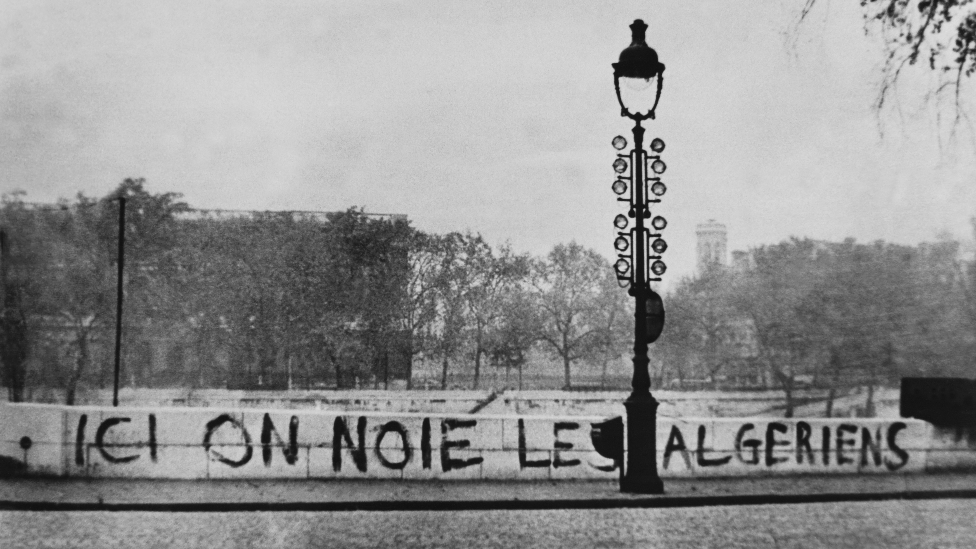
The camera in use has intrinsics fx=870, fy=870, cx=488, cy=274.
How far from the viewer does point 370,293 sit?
1588 inches

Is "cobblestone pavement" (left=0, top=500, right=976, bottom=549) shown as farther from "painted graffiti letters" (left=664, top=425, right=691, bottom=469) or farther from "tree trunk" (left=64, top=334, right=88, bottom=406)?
"tree trunk" (left=64, top=334, right=88, bottom=406)

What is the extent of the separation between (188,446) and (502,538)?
18.0 feet

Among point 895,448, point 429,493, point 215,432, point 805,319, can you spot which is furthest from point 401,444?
point 805,319

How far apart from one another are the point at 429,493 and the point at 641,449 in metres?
2.62

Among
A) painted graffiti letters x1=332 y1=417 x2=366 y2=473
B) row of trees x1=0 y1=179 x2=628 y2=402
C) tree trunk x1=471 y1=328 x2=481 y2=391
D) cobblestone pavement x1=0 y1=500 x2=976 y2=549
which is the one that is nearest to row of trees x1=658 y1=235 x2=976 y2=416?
row of trees x1=0 y1=179 x2=628 y2=402

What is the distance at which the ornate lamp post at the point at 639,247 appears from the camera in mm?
10555

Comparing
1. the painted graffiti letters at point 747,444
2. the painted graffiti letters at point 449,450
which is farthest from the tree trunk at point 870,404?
the painted graffiti letters at point 449,450

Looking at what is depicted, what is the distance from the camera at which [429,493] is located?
10.3 metres

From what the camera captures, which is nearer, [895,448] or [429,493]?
[429,493]

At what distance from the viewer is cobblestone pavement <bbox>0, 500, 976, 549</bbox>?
761cm

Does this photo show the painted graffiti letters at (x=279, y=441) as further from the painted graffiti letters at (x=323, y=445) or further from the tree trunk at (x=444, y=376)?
the tree trunk at (x=444, y=376)

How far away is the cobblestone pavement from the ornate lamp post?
1078 millimetres

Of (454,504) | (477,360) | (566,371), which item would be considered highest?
(477,360)

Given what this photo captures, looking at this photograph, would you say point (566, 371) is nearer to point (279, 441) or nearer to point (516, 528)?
point (279, 441)
